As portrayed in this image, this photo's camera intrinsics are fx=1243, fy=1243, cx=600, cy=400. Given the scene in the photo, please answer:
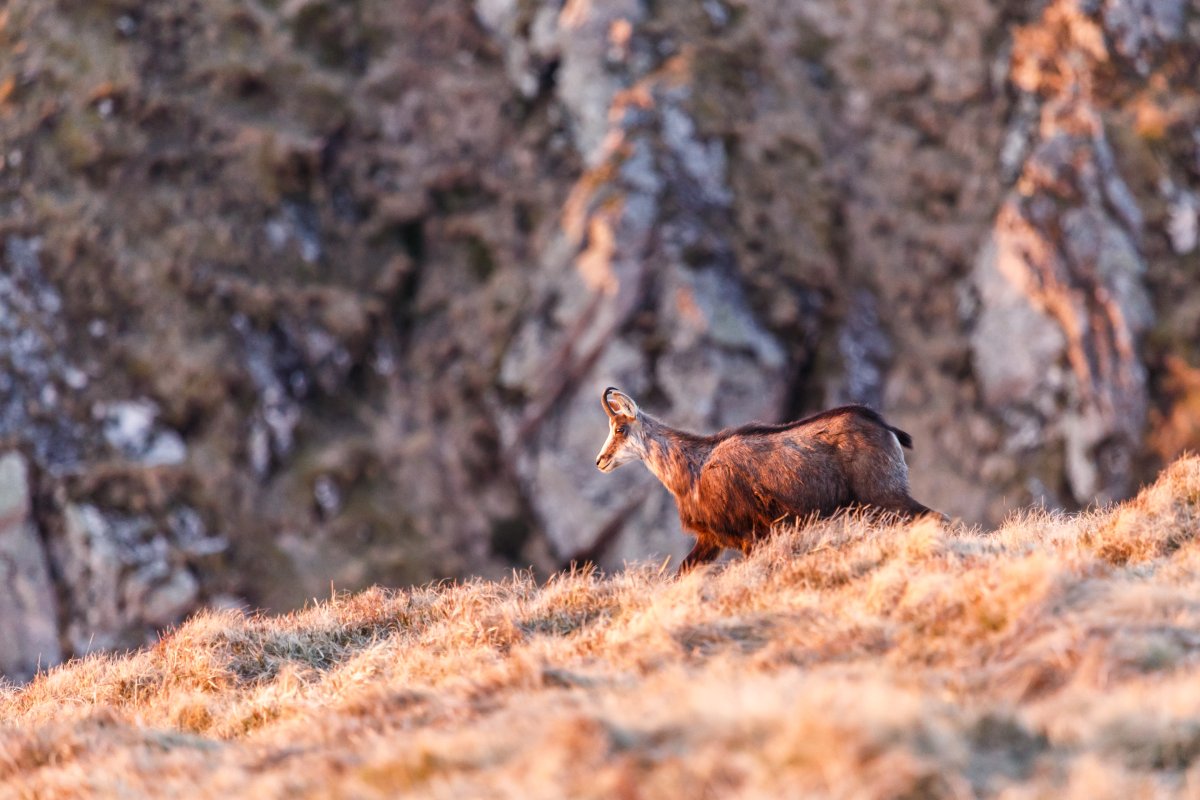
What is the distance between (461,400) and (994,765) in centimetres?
3674

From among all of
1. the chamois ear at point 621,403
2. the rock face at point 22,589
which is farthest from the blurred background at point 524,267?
the chamois ear at point 621,403

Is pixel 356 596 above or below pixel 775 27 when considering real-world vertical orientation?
below

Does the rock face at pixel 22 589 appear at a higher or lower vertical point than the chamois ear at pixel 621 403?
lower

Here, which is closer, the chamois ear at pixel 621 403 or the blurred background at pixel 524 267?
the chamois ear at pixel 621 403

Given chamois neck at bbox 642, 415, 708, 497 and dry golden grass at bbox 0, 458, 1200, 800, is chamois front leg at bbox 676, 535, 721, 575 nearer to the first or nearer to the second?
chamois neck at bbox 642, 415, 708, 497

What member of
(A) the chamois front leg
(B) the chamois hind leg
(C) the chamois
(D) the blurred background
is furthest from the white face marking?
A: (D) the blurred background

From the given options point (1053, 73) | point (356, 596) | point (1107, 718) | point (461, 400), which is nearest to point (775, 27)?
point (1053, 73)

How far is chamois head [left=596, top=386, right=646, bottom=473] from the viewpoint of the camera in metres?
14.7

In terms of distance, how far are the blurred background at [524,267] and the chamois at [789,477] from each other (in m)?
23.4

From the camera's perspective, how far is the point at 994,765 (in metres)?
5.41

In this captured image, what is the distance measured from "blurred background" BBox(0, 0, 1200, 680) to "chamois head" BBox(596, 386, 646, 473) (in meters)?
21.6

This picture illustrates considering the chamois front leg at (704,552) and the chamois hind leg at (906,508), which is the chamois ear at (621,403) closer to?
the chamois front leg at (704,552)

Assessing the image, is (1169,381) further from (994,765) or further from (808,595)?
(994,765)

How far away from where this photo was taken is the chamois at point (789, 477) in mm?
12297
